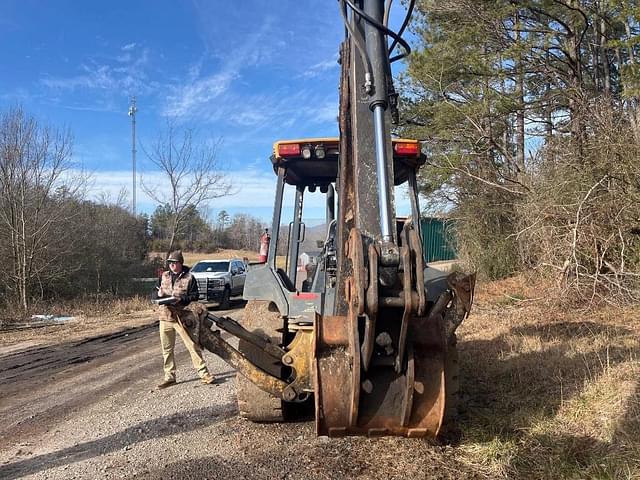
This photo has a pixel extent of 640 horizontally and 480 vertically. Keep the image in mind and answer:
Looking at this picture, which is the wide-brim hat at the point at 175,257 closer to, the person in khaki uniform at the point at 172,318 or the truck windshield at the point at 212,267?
the person in khaki uniform at the point at 172,318

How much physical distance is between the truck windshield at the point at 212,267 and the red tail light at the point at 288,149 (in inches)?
536

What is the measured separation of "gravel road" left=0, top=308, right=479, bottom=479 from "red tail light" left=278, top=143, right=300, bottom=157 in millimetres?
2440

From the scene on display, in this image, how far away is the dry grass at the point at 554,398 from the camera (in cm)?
360

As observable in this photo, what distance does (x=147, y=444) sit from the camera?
176 inches

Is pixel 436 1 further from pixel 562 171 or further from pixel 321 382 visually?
pixel 321 382

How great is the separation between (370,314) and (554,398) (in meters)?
3.21

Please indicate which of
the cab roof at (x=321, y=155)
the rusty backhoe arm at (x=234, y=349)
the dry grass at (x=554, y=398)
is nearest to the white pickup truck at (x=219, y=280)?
the dry grass at (x=554, y=398)

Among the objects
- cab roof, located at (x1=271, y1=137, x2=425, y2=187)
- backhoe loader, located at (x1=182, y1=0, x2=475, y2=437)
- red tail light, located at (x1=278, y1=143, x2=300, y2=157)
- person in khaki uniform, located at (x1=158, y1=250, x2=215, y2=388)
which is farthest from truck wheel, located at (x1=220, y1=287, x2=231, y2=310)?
red tail light, located at (x1=278, y1=143, x2=300, y2=157)

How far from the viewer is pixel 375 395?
110 inches

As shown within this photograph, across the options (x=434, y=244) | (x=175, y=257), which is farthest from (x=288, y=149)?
(x=434, y=244)

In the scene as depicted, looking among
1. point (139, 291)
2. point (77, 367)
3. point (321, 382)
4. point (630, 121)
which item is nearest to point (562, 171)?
point (630, 121)

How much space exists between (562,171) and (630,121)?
4.35ft

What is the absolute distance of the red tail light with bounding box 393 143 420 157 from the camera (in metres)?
4.61

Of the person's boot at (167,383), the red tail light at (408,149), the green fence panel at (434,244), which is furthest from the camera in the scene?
the green fence panel at (434,244)
